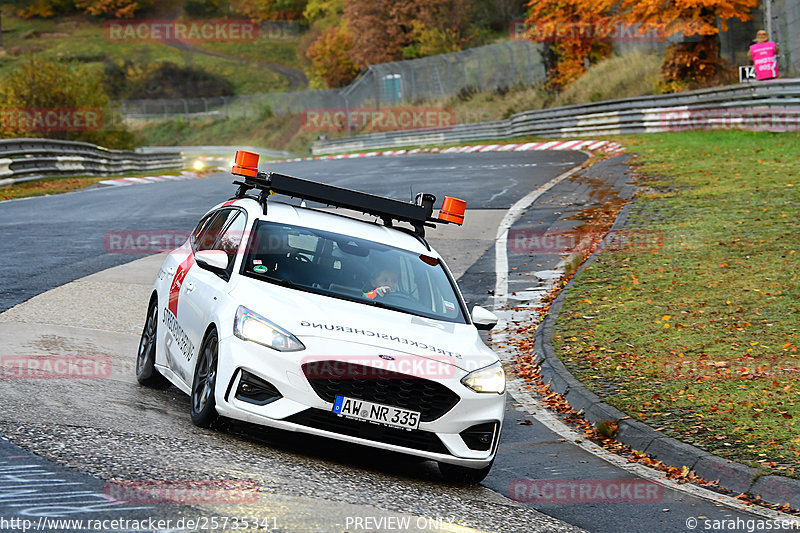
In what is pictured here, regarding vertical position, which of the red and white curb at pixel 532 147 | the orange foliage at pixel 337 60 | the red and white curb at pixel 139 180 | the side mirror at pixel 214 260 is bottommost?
the red and white curb at pixel 532 147

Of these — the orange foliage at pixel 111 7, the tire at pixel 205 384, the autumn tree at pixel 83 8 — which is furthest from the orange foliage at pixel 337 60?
the tire at pixel 205 384

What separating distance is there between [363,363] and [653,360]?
4.77m

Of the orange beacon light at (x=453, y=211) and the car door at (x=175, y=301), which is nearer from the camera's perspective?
the car door at (x=175, y=301)

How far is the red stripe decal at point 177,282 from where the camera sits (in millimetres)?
9039

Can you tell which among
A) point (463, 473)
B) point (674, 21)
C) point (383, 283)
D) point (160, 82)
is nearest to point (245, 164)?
point (383, 283)

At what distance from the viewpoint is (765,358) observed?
35.0 feet

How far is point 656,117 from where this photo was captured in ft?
131

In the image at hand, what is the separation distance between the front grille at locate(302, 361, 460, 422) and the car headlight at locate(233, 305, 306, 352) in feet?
0.62

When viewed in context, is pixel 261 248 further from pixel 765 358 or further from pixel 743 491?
pixel 765 358

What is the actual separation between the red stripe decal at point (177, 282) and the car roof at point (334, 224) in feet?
2.14

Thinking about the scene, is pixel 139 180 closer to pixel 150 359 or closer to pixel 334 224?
pixel 150 359

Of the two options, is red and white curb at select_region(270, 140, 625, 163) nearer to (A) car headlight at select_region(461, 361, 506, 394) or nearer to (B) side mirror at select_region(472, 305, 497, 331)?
(B) side mirror at select_region(472, 305, 497, 331)

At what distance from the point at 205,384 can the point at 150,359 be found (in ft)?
5.80

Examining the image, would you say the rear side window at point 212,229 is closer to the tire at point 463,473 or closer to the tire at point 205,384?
the tire at point 205,384
